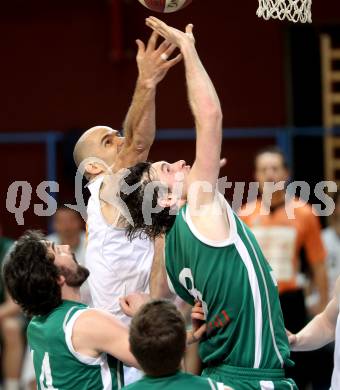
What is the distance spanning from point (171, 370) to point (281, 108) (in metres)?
6.42

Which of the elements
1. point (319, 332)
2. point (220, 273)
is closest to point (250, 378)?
point (220, 273)

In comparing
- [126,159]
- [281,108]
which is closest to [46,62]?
[281,108]

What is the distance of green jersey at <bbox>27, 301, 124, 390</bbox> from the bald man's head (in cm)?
132

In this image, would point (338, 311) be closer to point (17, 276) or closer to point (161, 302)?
point (161, 302)

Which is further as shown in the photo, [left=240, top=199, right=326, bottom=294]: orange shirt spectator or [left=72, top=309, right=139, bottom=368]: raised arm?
[left=240, top=199, right=326, bottom=294]: orange shirt spectator

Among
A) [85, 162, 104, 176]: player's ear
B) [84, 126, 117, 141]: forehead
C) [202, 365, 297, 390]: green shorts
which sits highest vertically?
[84, 126, 117, 141]: forehead

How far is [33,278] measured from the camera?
415cm

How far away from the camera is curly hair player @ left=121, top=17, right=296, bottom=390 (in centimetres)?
393

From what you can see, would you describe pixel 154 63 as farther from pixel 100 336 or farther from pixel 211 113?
pixel 100 336

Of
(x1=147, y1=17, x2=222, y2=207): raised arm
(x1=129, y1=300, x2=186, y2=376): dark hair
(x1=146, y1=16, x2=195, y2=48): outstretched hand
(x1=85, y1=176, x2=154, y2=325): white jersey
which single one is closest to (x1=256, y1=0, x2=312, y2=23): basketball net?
(x1=146, y1=16, x2=195, y2=48): outstretched hand

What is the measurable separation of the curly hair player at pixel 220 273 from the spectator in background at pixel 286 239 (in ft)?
9.98

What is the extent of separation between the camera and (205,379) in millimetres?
3721

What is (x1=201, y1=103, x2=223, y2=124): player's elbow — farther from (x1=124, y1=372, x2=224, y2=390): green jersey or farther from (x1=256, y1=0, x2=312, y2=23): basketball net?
(x1=256, y1=0, x2=312, y2=23): basketball net

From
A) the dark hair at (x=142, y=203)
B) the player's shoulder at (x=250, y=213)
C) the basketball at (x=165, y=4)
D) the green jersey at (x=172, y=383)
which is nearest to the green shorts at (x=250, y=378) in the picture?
the green jersey at (x=172, y=383)
